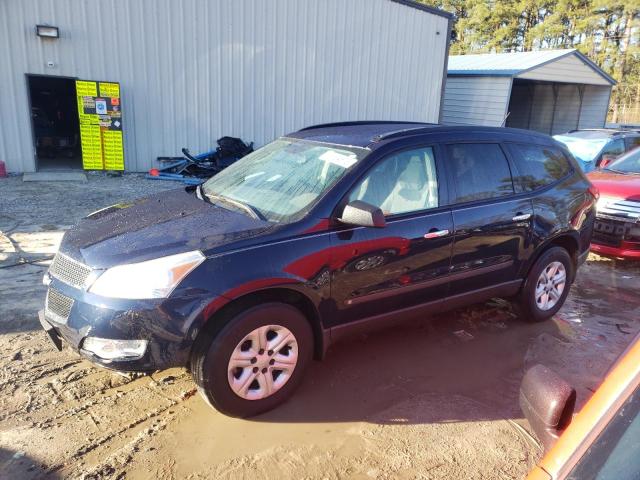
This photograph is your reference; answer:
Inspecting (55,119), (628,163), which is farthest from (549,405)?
(55,119)

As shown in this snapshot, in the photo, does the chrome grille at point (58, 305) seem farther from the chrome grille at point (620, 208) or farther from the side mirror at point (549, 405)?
the chrome grille at point (620, 208)

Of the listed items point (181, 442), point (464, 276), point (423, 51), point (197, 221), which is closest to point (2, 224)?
point (197, 221)

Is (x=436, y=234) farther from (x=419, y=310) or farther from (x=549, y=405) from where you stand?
(x=549, y=405)

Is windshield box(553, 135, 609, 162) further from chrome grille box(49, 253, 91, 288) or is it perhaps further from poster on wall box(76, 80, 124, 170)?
poster on wall box(76, 80, 124, 170)

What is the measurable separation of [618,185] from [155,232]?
623 centimetres

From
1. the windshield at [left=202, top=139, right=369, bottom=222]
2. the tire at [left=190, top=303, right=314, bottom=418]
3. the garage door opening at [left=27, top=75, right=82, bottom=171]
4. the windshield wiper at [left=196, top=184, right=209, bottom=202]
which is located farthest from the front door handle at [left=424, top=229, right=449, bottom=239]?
the garage door opening at [left=27, top=75, right=82, bottom=171]

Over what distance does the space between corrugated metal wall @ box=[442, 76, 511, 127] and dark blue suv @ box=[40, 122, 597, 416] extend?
46.7ft

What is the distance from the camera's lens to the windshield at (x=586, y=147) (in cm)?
1038

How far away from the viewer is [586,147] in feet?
35.6

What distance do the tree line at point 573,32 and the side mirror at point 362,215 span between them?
113 feet

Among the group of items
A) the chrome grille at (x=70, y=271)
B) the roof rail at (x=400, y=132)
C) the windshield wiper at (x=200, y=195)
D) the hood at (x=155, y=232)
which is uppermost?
the roof rail at (x=400, y=132)

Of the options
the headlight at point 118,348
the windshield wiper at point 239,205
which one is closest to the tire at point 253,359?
the headlight at point 118,348

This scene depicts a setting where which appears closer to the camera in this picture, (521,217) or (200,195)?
(200,195)

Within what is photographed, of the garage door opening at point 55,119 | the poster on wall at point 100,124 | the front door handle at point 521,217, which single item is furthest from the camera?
the garage door opening at point 55,119
